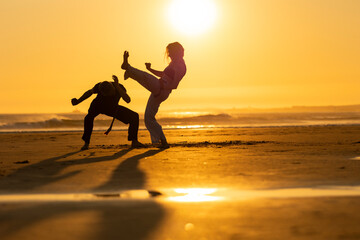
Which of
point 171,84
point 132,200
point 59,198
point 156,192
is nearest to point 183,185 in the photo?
point 156,192

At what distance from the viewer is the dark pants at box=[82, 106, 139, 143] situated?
401 inches

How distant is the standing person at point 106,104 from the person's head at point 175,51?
1221 mm

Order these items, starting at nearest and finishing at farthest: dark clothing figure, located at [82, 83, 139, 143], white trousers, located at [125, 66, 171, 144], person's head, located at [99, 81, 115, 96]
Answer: white trousers, located at [125, 66, 171, 144]
person's head, located at [99, 81, 115, 96]
dark clothing figure, located at [82, 83, 139, 143]

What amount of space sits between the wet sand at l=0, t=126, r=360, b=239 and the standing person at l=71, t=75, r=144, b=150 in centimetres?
285

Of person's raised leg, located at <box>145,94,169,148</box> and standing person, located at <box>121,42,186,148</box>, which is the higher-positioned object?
standing person, located at <box>121,42,186,148</box>

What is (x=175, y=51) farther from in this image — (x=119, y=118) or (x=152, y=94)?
(x=119, y=118)

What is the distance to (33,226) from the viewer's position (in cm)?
331

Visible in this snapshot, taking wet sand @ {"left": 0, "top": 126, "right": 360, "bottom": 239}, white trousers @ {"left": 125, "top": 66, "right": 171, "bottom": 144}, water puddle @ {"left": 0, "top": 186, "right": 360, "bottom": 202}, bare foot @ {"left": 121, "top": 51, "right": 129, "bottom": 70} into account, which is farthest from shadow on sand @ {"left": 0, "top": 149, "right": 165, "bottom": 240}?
white trousers @ {"left": 125, "top": 66, "right": 171, "bottom": 144}

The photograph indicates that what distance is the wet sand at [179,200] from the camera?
10.4 ft

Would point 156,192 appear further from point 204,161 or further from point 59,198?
point 204,161

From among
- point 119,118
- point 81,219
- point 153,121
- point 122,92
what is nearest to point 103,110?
point 119,118

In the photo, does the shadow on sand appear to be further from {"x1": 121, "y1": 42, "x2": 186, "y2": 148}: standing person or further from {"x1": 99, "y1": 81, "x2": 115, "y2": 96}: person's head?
{"x1": 99, "y1": 81, "x2": 115, "y2": 96}: person's head

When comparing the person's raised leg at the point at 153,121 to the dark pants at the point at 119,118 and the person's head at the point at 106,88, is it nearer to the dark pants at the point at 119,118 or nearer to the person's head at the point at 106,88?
the dark pants at the point at 119,118

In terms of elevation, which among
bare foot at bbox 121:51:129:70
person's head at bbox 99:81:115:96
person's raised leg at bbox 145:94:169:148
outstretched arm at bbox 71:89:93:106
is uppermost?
bare foot at bbox 121:51:129:70
